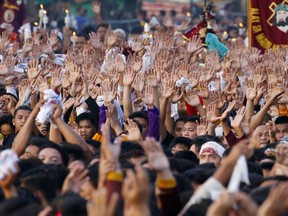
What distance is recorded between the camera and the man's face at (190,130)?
13336mm

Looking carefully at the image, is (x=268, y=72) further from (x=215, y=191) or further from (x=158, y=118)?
(x=215, y=191)

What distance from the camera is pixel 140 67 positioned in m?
15.1

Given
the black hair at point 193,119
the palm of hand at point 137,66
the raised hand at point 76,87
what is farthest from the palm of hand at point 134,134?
the palm of hand at point 137,66

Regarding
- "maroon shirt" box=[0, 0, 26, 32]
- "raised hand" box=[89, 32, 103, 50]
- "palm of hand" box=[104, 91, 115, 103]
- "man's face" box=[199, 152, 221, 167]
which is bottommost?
"man's face" box=[199, 152, 221, 167]

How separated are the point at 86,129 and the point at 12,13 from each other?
9206 mm

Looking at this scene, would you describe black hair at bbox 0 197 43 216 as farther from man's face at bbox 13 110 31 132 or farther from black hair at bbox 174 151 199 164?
man's face at bbox 13 110 31 132

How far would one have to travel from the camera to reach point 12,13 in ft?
73.1

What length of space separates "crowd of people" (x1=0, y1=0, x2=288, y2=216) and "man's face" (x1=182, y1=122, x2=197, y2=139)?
2 centimetres

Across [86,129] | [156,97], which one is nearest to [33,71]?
[156,97]

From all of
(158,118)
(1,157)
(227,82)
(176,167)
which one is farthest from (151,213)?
(227,82)

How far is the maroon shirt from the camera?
22.2m

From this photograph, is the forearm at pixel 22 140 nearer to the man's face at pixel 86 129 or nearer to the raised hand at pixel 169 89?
the man's face at pixel 86 129

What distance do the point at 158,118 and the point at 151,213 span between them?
5.82 meters

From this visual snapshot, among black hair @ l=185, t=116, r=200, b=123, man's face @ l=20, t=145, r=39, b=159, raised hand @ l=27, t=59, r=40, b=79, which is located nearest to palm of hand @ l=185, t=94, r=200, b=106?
black hair @ l=185, t=116, r=200, b=123
